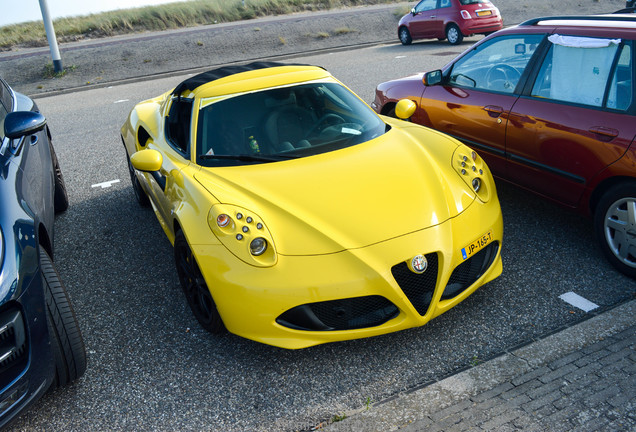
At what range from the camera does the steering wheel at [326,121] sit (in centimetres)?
429

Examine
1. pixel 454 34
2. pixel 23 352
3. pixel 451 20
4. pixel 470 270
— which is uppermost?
pixel 23 352

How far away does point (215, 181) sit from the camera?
374 centimetres

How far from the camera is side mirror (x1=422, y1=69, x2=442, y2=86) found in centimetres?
547

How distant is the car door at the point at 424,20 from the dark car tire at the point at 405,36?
13 centimetres

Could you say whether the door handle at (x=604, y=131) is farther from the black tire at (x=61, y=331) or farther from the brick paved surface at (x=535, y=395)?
the black tire at (x=61, y=331)

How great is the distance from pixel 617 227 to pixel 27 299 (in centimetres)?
352

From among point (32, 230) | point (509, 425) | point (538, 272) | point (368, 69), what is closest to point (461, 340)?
point (509, 425)

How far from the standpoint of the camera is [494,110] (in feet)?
15.9

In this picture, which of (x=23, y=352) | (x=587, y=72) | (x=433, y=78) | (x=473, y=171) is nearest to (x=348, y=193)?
(x=473, y=171)

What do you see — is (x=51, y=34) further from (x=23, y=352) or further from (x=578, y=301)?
(x=578, y=301)

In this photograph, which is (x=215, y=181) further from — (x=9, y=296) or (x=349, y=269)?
(x=9, y=296)

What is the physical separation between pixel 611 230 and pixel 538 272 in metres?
0.55

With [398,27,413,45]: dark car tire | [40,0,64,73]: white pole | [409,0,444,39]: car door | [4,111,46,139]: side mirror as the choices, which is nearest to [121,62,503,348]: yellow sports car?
[4,111,46,139]: side mirror

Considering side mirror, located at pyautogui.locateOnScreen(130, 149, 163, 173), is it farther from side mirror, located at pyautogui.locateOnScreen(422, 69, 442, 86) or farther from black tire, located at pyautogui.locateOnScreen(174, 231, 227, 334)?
side mirror, located at pyautogui.locateOnScreen(422, 69, 442, 86)
